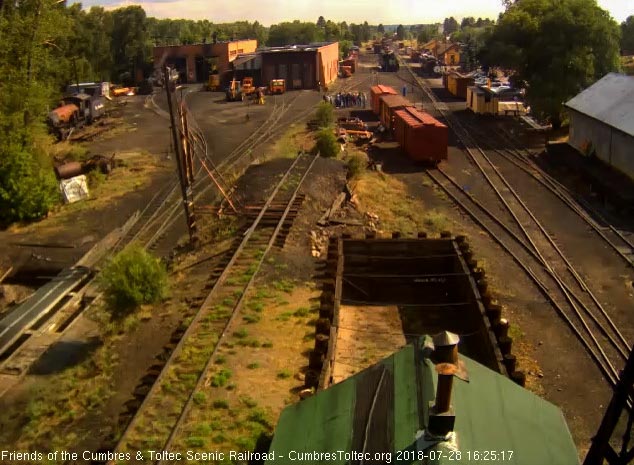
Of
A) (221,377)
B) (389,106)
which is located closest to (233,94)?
(389,106)

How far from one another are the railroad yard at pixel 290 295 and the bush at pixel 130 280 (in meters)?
0.34

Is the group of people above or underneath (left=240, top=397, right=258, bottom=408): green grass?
above

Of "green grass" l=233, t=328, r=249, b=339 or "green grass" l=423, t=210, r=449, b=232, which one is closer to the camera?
"green grass" l=233, t=328, r=249, b=339

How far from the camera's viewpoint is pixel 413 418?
16.8ft

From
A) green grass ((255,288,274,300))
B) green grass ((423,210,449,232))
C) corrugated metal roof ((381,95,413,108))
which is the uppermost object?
corrugated metal roof ((381,95,413,108))

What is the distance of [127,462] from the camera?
8617 millimetres

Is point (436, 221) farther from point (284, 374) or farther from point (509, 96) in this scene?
point (509, 96)

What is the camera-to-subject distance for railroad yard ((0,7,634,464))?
33.1ft

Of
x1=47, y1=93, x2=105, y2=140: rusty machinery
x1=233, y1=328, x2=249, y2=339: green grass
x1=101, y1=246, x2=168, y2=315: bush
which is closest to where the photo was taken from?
x1=233, y1=328, x2=249, y2=339: green grass

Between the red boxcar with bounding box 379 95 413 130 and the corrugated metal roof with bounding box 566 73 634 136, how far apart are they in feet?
31.3

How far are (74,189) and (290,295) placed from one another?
1552 centimetres

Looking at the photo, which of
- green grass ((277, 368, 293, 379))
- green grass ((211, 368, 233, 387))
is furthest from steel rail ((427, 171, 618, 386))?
green grass ((211, 368, 233, 387))

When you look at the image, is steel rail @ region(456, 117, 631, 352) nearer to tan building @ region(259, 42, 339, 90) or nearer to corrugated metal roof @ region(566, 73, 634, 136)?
corrugated metal roof @ region(566, 73, 634, 136)

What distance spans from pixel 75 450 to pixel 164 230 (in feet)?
39.2
